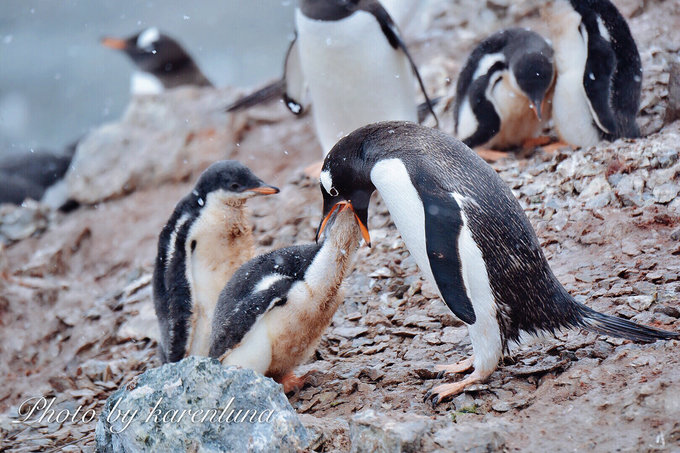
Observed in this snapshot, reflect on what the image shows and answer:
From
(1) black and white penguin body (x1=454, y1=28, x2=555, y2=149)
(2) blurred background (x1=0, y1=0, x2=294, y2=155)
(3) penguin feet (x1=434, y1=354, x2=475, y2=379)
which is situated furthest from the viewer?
(2) blurred background (x1=0, y1=0, x2=294, y2=155)

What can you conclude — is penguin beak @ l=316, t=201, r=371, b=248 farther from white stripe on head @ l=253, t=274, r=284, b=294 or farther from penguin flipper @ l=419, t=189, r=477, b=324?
penguin flipper @ l=419, t=189, r=477, b=324

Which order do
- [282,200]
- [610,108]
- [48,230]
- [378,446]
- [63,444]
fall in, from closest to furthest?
[378,446]
[63,444]
[610,108]
[282,200]
[48,230]

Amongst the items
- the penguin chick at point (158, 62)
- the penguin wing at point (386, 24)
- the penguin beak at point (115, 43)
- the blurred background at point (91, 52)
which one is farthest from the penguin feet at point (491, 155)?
the blurred background at point (91, 52)

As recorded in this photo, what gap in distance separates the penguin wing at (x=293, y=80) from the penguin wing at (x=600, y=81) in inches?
79.0

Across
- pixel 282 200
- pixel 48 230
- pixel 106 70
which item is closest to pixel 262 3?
pixel 106 70

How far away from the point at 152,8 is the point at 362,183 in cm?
1842

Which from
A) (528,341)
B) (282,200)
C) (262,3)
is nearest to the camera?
(528,341)

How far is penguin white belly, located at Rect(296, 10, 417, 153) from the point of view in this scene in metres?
4.81

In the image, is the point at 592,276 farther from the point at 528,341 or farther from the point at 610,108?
the point at 610,108

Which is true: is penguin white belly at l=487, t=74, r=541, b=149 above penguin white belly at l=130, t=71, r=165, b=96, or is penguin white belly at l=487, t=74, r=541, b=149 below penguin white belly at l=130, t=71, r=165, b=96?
above

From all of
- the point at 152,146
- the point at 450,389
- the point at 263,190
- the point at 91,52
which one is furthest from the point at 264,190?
the point at 91,52

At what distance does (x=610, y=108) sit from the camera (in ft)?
14.1

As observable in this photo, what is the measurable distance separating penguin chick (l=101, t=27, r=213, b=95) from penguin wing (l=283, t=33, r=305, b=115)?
3843 millimetres

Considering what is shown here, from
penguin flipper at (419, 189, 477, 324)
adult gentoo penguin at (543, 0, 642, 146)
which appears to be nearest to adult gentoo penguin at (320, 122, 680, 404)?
penguin flipper at (419, 189, 477, 324)
